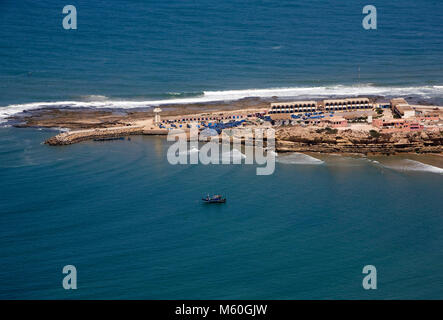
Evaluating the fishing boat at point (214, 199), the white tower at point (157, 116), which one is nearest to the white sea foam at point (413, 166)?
the fishing boat at point (214, 199)

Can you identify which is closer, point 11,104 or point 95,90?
point 11,104

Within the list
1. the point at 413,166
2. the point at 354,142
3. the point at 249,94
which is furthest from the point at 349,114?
the point at 249,94

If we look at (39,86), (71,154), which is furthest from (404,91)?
(39,86)

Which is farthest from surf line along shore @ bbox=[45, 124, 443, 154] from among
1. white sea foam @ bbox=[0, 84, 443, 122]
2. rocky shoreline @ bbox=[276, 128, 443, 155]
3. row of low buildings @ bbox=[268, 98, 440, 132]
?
white sea foam @ bbox=[0, 84, 443, 122]

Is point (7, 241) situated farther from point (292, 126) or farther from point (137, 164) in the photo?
point (292, 126)

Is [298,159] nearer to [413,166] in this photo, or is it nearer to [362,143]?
[362,143]

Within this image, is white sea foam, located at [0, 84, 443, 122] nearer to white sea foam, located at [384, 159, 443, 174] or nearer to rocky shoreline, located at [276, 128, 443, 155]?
rocky shoreline, located at [276, 128, 443, 155]
